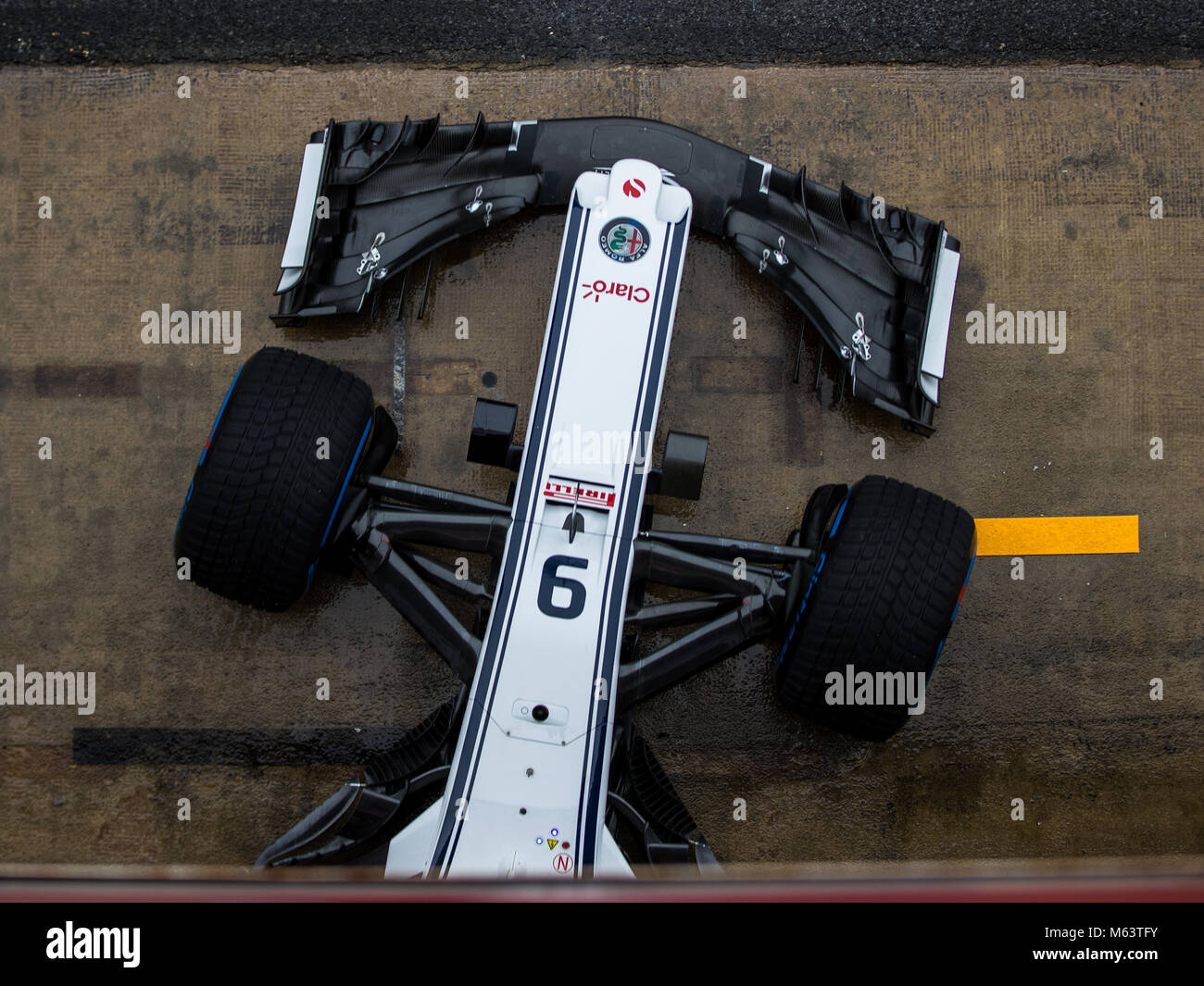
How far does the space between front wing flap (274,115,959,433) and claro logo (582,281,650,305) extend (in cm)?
56

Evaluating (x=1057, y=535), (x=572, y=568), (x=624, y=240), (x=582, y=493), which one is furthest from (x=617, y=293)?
(x=1057, y=535)

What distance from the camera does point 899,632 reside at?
3186 mm

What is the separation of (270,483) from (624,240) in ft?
5.15

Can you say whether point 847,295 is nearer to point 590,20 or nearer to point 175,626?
point 590,20

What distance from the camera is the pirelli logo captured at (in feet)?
11.0

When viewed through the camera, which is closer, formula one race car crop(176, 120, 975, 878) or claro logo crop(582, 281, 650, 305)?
formula one race car crop(176, 120, 975, 878)

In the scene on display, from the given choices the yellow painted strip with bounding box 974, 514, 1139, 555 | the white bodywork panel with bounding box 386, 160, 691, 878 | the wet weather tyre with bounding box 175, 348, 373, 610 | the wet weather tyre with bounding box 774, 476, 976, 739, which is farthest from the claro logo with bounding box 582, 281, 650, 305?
the yellow painted strip with bounding box 974, 514, 1139, 555

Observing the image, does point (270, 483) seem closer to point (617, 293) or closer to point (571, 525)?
point (571, 525)

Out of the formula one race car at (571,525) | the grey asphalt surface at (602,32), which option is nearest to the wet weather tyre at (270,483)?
the formula one race car at (571,525)

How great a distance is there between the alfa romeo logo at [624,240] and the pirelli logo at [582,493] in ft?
Result: 2.88

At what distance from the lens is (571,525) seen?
3305mm

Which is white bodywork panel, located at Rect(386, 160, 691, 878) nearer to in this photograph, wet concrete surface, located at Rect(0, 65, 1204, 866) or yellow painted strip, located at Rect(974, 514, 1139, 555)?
wet concrete surface, located at Rect(0, 65, 1204, 866)

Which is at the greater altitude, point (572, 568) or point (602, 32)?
point (602, 32)

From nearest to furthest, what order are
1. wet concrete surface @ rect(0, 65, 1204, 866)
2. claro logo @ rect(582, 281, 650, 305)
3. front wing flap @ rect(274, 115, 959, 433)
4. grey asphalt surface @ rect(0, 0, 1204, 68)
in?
claro logo @ rect(582, 281, 650, 305), front wing flap @ rect(274, 115, 959, 433), wet concrete surface @ rect(0, 65, 1204, 866), grey asphalt surface @ rect(0, 0, 1204, 68)
